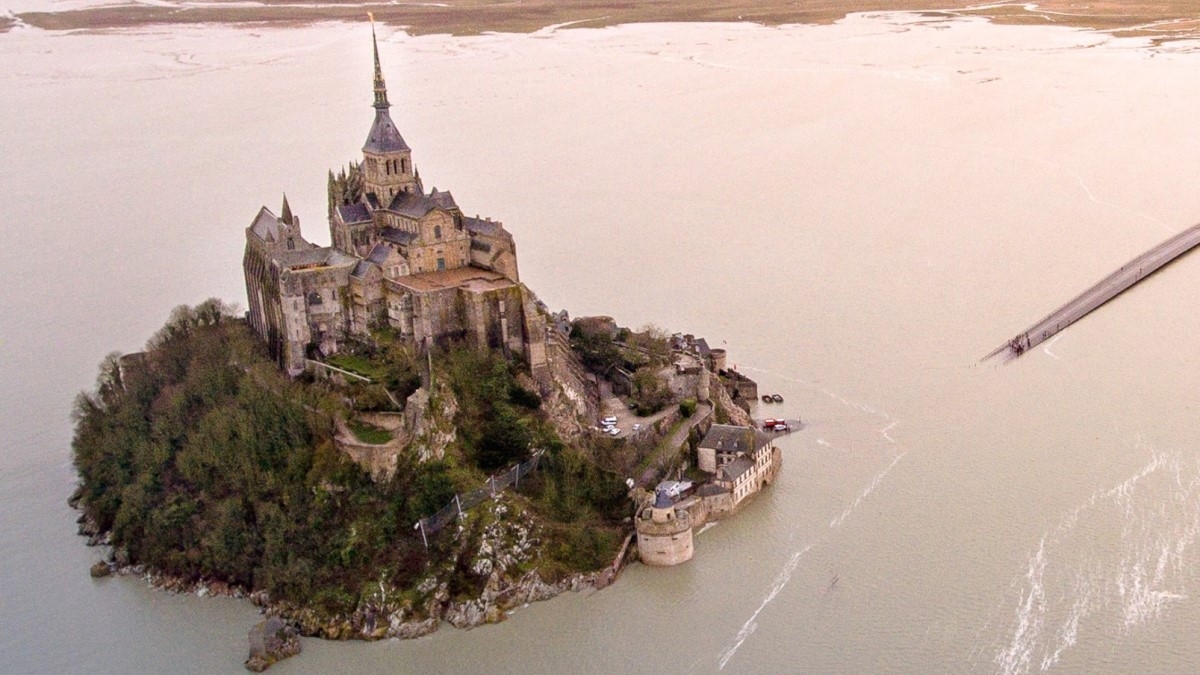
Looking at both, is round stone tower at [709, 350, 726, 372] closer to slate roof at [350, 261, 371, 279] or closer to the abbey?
the abbey

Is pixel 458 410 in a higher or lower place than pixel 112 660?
higher

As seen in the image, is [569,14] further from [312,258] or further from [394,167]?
[312,258]

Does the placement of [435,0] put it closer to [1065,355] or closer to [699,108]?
[699,108]

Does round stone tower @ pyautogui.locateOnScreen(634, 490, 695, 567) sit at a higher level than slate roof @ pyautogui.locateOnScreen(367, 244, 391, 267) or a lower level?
lower

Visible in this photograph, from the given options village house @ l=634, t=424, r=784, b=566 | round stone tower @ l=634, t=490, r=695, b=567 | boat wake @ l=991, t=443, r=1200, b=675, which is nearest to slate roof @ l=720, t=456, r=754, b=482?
village house @ l=634, t=424, r=784, b=566

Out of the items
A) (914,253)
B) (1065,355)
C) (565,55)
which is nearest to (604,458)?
(1065,355)

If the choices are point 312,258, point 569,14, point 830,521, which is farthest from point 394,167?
point 569,14
